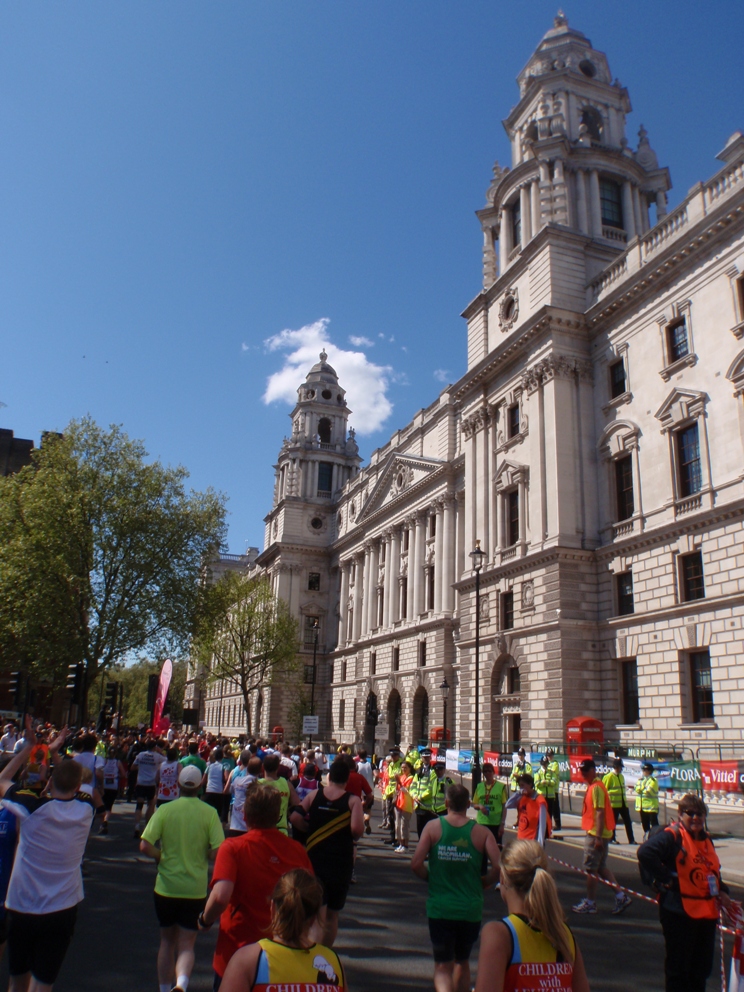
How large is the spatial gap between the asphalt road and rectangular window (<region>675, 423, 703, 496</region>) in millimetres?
15933

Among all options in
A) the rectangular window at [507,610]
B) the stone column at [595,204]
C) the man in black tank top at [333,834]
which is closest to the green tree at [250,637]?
the rectangular window at [507,610]

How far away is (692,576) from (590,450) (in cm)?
765

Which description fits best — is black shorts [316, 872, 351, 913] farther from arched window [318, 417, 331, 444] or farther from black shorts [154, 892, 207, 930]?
arched window [318, 417, 331, 444]

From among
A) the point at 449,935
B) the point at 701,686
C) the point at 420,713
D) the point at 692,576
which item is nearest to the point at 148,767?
the point at 449,935

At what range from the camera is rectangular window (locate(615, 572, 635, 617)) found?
28656mm

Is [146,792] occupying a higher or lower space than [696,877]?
lower

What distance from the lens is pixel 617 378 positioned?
103 feet

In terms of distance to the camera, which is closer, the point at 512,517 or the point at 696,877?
A: the point at 696,877

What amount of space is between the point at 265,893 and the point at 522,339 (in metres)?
31.5

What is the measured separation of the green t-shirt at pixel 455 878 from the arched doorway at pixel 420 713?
43726 mm

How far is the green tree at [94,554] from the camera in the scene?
34.7m

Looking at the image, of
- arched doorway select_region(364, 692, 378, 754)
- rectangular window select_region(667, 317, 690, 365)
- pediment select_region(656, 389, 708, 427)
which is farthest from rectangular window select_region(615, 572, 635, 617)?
arched doorway select_region(364, 692, 378, 754)

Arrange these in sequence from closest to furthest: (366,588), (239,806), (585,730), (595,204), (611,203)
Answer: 1. (239,806)
2. (585,730)
3. (595,204)
4. (611,203)
5. (366,588)

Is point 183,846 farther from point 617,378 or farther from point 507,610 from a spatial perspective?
point 507,610
